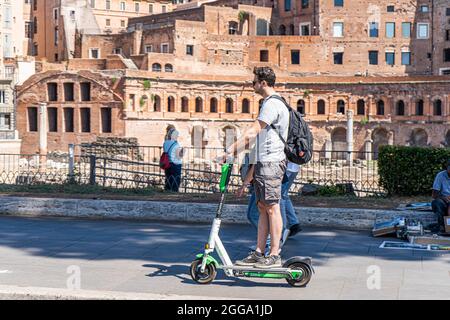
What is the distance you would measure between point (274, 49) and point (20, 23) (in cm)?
2007

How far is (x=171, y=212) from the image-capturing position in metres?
10.6

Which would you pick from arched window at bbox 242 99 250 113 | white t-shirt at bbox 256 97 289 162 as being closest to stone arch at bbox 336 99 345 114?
arched window at bbox 242 99 250 113

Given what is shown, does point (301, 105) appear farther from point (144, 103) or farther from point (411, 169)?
point (411, 169)

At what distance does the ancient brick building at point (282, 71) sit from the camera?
151ft

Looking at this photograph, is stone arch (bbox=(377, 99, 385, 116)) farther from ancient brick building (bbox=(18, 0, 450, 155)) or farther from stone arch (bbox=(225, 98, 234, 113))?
stone arch (bbox=(225, 98, 234, 113))

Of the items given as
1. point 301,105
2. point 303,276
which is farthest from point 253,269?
point 301,105

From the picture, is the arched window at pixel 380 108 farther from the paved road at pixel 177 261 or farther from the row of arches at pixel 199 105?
the paved road at pixel 177 261

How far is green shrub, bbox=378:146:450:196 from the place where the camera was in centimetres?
1303

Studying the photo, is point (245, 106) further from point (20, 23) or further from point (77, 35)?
point (20, 23)

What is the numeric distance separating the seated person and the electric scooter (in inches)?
139

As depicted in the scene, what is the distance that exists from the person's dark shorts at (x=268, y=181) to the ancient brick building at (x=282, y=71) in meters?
38.7

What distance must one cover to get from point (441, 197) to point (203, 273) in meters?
4.38

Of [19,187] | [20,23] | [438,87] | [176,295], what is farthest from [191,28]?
[176,295]

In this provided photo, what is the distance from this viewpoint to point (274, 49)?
5231cm
